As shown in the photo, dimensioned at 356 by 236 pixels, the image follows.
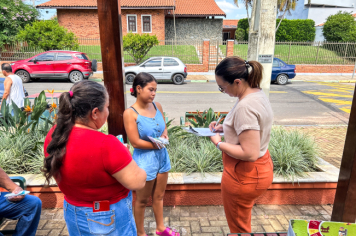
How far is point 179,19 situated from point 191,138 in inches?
1139

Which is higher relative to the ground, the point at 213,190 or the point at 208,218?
the point at 213,190

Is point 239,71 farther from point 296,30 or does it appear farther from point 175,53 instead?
point 296,30

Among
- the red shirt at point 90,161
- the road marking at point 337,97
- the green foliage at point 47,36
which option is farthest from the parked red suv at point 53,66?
the red shirt at point 90,161

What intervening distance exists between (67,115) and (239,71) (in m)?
1.17

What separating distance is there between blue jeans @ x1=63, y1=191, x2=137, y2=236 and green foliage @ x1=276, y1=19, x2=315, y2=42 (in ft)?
104

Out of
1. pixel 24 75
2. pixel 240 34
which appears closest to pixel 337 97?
pixel 24 75

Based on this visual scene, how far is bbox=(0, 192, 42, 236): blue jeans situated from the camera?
2359 millimetres

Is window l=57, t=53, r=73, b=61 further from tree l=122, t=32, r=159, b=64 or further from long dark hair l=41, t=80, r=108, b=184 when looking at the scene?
long dark hair l=41, t=80, r=108, b=184

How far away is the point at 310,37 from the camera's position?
29.7 metres

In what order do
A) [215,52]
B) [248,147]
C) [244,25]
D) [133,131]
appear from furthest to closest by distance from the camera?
[244,25], [215,52], [133,131], [248,147]

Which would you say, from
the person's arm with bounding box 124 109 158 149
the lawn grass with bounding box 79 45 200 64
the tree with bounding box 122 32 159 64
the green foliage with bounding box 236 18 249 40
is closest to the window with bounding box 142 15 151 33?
the lawn grass with bounding box 79 45 200 64

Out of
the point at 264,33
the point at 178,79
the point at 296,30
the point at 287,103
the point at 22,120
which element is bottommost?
the point at 287,103

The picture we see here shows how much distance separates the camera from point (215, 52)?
2066cm

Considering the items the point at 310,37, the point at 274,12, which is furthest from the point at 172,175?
the point at 310,37
